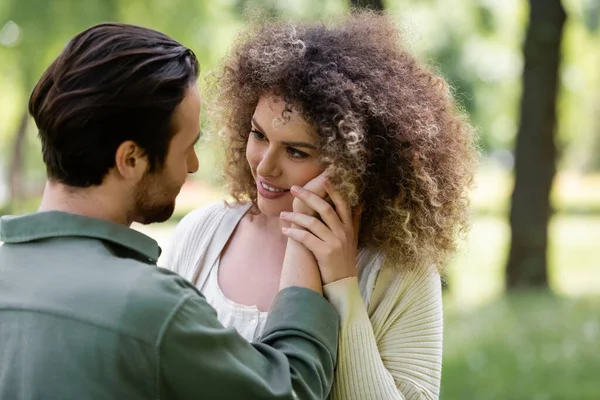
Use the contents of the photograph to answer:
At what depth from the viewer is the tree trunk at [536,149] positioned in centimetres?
759

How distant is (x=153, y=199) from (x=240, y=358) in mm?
412

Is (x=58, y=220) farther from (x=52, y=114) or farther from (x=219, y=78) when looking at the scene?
(x=219, y=78)

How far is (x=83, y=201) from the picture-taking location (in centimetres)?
178

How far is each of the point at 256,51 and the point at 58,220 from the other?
878mm

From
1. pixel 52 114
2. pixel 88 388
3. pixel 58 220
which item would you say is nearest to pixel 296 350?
pixel 88 388

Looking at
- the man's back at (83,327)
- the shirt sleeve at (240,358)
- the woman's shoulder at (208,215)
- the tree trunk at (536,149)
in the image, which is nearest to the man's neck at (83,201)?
the man's back at (83,327)

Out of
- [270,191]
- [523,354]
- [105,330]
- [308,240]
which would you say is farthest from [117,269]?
[523,354]

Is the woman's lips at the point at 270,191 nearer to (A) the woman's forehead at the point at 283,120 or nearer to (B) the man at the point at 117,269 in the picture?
(A) the woman's forehead at the point at 283,120

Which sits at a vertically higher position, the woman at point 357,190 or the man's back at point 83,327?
the woman at point 357,190

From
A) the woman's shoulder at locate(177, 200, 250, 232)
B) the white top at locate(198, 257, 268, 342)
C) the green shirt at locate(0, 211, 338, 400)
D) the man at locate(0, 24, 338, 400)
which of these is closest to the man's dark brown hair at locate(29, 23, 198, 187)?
the man at locate(0, 24, 338, 400)

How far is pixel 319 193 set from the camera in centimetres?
220

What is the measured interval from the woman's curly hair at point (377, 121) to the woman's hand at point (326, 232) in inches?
2.0

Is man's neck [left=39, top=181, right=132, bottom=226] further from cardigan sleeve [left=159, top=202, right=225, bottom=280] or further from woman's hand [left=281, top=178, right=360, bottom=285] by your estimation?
cardigan sleeve [left=159, top=202, right=225, bottom=280]

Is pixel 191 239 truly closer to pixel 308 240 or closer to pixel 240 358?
pixel 308 240
